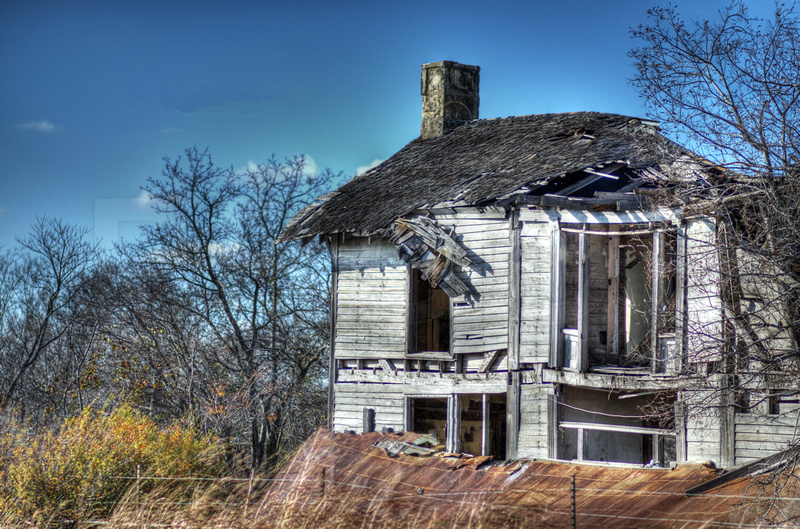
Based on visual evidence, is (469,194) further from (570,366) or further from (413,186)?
(570,366)

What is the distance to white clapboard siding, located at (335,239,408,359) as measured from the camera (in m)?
16.1

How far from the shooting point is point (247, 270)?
23672mm

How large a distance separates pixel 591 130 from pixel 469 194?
3043mm

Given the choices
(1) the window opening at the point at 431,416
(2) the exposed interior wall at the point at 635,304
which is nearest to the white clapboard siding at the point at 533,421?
(2) the exposed interior wall at the point at 635,304

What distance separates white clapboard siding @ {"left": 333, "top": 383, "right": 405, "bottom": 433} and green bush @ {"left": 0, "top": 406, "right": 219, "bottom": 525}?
4264 mm

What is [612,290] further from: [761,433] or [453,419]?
[761,433]

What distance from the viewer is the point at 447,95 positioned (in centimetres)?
2028

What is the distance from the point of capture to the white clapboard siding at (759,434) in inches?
462

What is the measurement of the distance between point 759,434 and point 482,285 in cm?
498

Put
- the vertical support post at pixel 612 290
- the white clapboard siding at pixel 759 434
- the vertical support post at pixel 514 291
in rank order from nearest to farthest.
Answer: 1. the white clapboard siding at pixel 759 434
2. the vertical support post at pixel 514 291
3. the vertical support post at pixel 612 290

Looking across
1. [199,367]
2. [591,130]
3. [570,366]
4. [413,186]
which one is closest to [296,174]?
[199,367]

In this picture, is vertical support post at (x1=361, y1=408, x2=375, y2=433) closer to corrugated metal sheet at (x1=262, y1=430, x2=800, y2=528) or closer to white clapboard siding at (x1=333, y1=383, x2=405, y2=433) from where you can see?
white clapboard siding at (x1=333, y1=383, x2=405, y2=433)

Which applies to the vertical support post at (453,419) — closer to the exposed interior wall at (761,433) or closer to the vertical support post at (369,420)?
the vertical support post at (369,420)

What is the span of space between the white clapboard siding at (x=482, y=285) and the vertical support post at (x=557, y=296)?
36.3 inches
